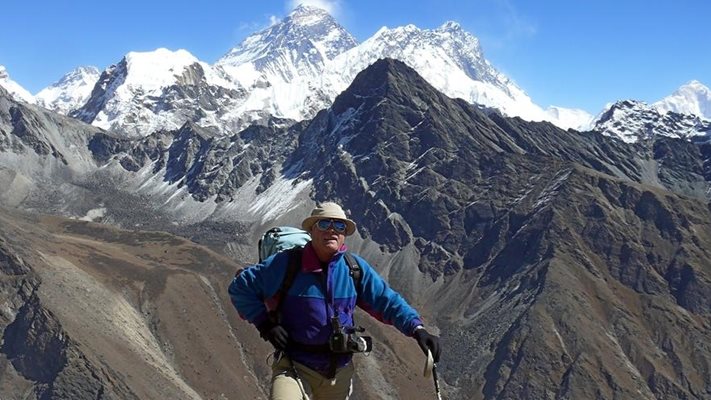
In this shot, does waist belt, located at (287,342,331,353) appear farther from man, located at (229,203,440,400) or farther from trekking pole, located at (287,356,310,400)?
trekking pole, located at (287,356,310,400)

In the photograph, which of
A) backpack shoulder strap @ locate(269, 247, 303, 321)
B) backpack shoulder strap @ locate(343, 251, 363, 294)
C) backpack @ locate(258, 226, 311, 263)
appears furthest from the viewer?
backpack @ locate(258, 226, 311, 263)

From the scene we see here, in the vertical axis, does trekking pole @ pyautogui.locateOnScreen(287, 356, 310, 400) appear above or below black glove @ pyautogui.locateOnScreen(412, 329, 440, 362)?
below

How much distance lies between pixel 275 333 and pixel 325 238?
1.82 m

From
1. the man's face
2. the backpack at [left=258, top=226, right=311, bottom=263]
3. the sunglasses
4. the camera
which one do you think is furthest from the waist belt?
the backpack at [left=258, top=226, right=311, bottom=263]

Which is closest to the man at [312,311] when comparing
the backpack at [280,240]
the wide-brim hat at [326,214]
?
the wide-brim hat at [326,214]

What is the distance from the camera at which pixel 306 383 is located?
14.0 metres

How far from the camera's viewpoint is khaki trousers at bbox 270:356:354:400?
44.1 ft

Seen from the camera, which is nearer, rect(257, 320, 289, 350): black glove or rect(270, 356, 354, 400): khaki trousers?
rect(257, 320, 289, 350): black glove

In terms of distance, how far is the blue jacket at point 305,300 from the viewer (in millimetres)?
13570

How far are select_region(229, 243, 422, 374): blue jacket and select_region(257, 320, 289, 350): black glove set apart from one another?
0.40 feet

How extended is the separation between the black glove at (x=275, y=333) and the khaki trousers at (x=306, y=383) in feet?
1.74

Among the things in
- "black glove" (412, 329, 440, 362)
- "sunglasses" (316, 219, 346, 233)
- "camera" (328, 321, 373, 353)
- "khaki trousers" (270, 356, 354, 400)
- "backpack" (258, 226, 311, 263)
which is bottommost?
"khaki trousers" (270, 356, 354, 400)

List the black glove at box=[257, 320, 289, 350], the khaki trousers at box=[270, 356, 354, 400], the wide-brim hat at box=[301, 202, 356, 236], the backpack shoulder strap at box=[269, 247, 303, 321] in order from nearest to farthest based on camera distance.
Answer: the black glove at box=[257, 320, 289, 350], the khaki trousers at box=[270, 356, 354, 400], the backpack shoulder strap at box=[269, 247, 303, 321], the wide-brim hat at box=[301, 202, 356, 236]

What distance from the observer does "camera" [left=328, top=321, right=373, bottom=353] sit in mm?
13383
